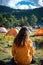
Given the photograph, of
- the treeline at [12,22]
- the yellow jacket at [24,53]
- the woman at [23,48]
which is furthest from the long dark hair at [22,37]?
the treeline at [12,22]

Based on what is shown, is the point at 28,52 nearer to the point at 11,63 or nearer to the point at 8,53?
the point at 11,63

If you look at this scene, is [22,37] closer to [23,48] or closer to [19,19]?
[23,48]

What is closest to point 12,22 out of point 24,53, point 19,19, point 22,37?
point 19,19

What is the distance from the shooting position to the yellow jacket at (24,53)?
800 cm

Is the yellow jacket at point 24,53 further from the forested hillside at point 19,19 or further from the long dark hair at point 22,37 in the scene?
the forested hillside at point 19,19

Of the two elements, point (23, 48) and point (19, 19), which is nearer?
point (23, 48)

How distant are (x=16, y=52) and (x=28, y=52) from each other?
38cm

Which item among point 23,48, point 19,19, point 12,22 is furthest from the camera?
point 19,19

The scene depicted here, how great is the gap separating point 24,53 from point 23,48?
0.17 meters

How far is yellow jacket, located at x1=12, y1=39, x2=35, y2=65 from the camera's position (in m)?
8.00

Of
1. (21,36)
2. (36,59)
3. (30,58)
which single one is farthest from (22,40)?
(36,59)

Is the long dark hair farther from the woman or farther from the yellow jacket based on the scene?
the yellow jacket

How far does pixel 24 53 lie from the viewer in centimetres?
802

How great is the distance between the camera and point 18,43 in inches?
311
